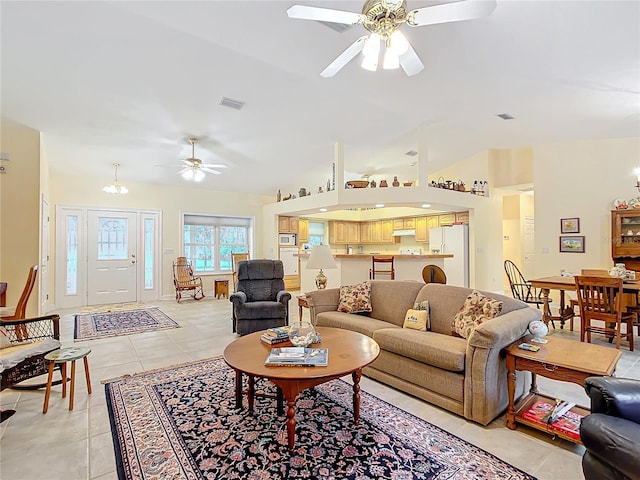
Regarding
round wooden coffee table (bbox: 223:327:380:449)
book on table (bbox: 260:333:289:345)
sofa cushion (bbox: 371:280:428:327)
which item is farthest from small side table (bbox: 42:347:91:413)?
sofa cushion (bbox: 371:280:428:327)

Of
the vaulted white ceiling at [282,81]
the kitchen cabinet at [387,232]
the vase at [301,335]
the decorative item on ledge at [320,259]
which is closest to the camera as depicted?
the vase at [301,335]

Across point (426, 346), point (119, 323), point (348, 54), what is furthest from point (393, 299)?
point (119, 323)

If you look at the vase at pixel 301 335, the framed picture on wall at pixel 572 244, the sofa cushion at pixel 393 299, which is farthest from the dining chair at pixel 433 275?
the vase at pixel 301 335

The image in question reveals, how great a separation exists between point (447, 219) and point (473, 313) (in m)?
5.45

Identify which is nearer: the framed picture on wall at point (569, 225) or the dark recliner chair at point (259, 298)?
the dark recliner chair at point (259, 298)

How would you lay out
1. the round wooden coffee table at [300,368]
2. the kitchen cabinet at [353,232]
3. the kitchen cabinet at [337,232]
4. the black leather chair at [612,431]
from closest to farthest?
1. the black leather chair at [612,431]
2. the round wooden coffee table at [300,368]
3. the kitchen cabinet at [337,232]
4. the kitchen cabinet at [353,232]

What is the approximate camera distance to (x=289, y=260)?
8.32 metres

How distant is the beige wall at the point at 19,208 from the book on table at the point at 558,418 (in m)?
5.59

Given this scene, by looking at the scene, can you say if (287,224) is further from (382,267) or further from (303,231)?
(382,267)

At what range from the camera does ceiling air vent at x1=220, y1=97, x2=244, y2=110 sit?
13.2 feet

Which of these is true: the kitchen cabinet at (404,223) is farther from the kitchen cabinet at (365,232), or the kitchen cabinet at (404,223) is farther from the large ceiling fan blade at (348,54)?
the large ceiling fan blade at (348,54)

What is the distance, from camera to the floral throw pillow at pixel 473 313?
2.53 meters

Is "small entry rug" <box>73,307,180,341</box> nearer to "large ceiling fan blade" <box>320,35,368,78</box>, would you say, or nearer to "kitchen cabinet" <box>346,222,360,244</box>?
"large ceiling fan blade" <box>320,35,368,78</box>

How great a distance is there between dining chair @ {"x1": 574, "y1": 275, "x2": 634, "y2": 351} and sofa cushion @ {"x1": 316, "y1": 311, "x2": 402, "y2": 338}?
2.56m
